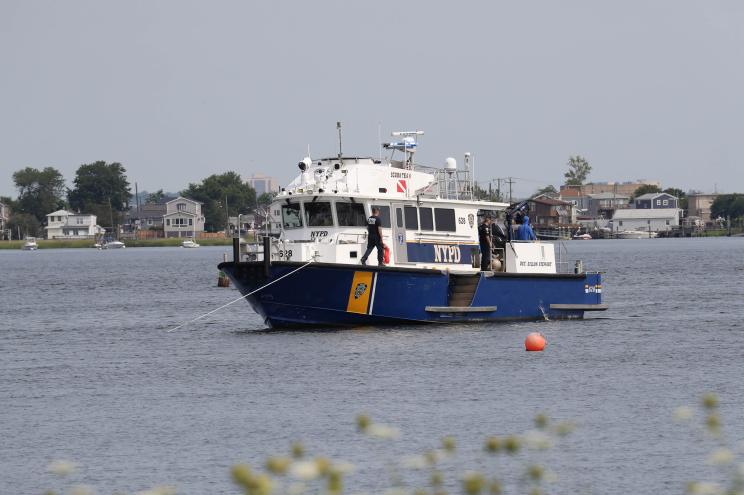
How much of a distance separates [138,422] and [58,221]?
599 feet

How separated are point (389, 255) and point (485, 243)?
263 cm

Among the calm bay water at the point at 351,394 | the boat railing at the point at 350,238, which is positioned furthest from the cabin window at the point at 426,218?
the calm bay water at the point at 351,394

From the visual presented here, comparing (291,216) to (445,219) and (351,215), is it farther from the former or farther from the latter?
(445,219)

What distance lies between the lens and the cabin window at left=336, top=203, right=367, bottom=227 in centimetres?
2864

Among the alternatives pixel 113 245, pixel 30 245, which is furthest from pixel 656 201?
pixel 30 245

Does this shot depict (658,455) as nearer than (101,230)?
Yes

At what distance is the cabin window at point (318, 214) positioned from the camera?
28.8m

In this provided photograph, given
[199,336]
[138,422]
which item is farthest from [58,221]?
[138,422]

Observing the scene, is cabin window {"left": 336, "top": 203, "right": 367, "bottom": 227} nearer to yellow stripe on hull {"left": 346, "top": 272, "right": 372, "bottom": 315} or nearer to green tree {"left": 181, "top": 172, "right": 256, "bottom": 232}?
yellow stripe on hull {"left": 346, "top": 272, "right": 372, "bottom": 315}

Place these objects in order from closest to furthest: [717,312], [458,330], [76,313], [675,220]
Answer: [458,330] < [717,312] < [76,313] < [675,220]

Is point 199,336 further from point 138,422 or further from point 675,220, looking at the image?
point 675,220

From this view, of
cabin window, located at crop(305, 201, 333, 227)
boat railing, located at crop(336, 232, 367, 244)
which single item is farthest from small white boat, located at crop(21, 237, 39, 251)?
boat railing, located at crop(336, 232, 367, 244)

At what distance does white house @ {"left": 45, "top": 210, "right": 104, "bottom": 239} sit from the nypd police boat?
540 ft

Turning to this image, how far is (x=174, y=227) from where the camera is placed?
18850cm
